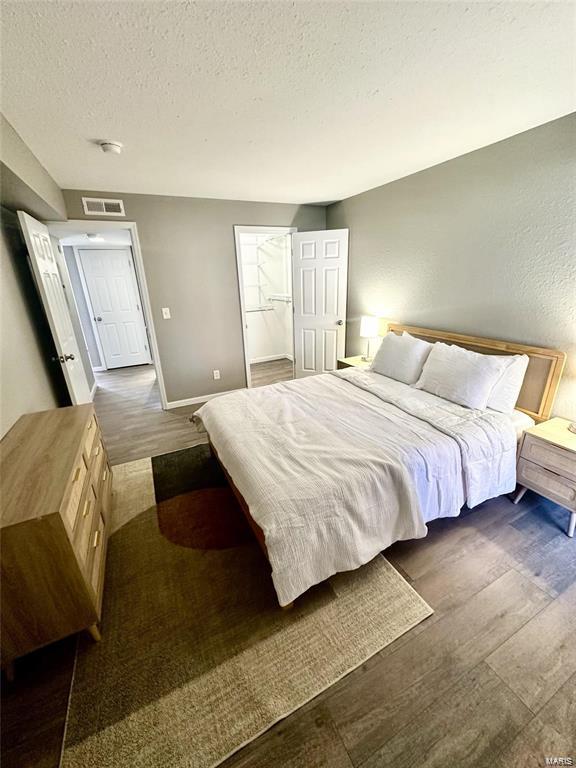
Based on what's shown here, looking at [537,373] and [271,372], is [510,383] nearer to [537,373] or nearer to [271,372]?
[537,373]

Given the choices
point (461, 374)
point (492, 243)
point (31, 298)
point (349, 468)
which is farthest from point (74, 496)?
point (492, 243)

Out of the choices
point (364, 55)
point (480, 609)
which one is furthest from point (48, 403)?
point (480, 609)

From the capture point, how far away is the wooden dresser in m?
1.14

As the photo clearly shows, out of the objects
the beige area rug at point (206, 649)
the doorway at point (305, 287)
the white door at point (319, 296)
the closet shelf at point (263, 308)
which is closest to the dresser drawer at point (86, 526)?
the beige area rug at point (206, 649)

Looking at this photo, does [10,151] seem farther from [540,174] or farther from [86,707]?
[540,174]

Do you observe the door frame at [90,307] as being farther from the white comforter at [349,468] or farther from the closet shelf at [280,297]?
the white comforter at [349,468]

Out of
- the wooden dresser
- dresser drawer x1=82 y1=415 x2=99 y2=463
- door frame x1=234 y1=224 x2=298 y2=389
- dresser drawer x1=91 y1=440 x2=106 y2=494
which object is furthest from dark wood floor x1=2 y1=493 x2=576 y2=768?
door frame x1=234 y1=224 x2=298 y2=389

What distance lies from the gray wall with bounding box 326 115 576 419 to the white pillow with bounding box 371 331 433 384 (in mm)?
361

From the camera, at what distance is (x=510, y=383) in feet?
7.21

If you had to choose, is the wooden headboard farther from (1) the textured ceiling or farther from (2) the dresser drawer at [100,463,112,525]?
(2) the dresser drawer at [100,463,112,525]

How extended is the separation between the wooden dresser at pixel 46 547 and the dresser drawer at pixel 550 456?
2.59m

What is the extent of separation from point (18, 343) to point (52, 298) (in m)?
0.63

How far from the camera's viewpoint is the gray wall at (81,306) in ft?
17.0

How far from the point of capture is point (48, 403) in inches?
99.6
